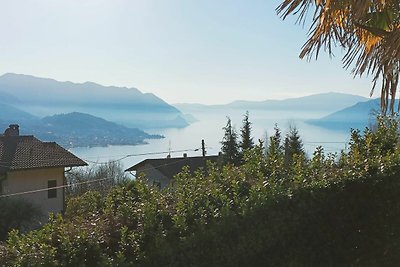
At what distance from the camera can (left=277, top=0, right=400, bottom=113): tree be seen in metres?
3.59

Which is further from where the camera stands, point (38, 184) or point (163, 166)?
point (163, 166)

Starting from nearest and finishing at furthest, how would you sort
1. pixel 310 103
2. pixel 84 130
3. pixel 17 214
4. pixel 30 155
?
pixel 17 214, pixel 30 155, pixel 84 130, pixel 310 103

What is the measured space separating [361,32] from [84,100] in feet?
411

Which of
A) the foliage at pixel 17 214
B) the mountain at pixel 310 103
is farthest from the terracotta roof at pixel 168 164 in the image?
the mountain at pixel 310 103

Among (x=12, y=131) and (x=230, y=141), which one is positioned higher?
(x=12, y=131)

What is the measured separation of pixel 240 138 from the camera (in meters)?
27.6

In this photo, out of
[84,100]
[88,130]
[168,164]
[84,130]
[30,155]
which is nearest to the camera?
[30,155]

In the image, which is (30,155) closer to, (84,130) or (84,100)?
(84,130)

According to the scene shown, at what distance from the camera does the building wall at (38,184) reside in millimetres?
19081

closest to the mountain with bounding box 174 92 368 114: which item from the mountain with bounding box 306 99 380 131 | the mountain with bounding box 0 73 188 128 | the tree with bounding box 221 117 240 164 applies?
the mountain with bounding box 306 99 380 131

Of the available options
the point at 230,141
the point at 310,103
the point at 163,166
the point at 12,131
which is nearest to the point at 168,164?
the point at 163,166

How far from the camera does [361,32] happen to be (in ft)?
13.1

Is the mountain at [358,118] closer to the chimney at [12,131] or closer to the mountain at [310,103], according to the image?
the chimney at [12,131]

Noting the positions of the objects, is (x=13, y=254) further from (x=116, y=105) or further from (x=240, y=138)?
(x=116, y=105)
